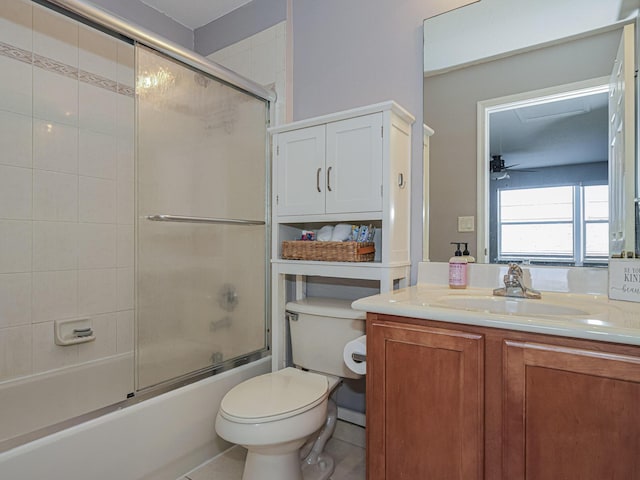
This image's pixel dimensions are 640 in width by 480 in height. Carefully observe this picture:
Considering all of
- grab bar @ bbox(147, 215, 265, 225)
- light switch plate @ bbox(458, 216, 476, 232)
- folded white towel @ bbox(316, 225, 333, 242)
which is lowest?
folded white towel @ bbox(316, 225, 333, 242)

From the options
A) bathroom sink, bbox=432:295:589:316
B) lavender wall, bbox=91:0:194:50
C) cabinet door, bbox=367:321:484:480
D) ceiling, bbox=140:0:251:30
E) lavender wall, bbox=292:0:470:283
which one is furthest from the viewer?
ceiling, bbox=140:0:251:30

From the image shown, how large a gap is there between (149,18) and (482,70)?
2022mm

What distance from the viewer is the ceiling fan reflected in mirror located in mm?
1529

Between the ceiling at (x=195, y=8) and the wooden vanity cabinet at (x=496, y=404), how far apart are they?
2225 millimetres

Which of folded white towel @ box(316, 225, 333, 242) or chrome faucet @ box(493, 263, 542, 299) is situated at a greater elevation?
folded white towel @ box(316, 225, 333, 242)

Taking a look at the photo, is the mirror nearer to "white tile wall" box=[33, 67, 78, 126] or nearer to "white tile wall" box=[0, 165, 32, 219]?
"white tile wall" box=[33, 67, 78, 126]

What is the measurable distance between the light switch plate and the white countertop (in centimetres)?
25

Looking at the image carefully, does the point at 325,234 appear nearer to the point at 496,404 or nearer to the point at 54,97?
the point at 496,404

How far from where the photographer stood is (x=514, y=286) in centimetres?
138

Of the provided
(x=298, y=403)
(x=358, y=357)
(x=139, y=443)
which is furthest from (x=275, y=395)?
(x=139, y=443)

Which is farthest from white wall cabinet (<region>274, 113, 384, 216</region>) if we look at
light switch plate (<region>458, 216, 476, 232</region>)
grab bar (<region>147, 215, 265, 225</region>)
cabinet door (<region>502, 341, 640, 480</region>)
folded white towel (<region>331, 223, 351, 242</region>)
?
cabinet door (<region>502, 341, 640, 480</region>)

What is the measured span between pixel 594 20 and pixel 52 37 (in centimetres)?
240

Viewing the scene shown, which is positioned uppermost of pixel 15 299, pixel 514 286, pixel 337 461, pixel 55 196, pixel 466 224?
pixel 55 196

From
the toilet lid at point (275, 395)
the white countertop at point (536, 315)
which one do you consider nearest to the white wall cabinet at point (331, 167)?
the white countertop at point (536, 315)
